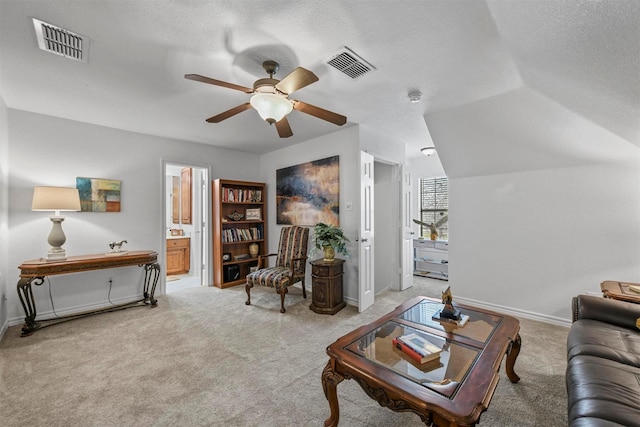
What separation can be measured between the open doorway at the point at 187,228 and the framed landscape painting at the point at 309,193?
135 cm

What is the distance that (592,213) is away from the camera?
289 cm

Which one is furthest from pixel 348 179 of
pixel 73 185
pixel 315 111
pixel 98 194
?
pixel 73 185

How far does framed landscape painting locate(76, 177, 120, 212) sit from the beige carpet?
141cm

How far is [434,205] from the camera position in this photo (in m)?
5.74

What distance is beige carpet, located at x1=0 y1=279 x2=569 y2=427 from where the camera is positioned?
167cm

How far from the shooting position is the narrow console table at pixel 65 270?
9.14 feet

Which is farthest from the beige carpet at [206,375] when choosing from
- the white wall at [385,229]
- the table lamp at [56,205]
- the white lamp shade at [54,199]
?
the white lamp shade at [54,199]

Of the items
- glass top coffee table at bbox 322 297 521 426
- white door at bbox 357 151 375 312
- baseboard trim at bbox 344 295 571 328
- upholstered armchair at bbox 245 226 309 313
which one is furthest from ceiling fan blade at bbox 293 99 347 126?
baseboard trim at bbox 344 295 571 328

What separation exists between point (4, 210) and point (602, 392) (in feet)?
16.9

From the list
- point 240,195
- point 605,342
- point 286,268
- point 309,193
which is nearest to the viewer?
point 605,342

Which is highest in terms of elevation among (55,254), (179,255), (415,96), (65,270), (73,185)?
(415,96)

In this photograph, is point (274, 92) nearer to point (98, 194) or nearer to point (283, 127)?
point (283, 127)

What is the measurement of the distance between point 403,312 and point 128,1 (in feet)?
8.88

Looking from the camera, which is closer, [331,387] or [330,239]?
[331,387]
